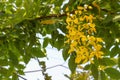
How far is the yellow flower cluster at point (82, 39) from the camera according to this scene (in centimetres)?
149

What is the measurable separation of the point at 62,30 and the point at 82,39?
21.7 inches

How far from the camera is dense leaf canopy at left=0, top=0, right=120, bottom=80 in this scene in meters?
1.71

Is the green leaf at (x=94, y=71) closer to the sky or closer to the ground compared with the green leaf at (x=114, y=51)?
closer to the ground

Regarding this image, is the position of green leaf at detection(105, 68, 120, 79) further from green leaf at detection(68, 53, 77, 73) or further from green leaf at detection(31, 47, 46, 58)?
Result: green leaf at detection(31, 47, 46, 58)

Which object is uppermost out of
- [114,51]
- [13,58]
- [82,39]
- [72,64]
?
[13,58]

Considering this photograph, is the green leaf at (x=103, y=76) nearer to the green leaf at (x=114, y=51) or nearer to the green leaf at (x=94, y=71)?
the green leaf at (x=94, y=71)

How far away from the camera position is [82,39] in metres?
1.52

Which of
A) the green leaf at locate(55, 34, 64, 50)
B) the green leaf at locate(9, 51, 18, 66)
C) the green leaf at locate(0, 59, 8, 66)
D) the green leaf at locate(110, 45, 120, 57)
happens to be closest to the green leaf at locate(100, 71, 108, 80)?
the green leaf at locate(110, 45, 120, 57)

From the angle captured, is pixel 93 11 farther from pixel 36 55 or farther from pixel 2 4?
pixel 2 4

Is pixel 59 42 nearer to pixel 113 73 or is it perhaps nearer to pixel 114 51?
pixel 114 51

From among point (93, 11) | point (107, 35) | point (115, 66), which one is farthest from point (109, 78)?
point (93, 11)

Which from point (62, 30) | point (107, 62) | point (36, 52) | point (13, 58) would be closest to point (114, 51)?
point (107, 62)

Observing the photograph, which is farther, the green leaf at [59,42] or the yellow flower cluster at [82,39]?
the green leaf at [59,42]

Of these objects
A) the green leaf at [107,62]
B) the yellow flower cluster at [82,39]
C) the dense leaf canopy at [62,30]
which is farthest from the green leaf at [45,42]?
the yellow flower cluster at [82,39]
